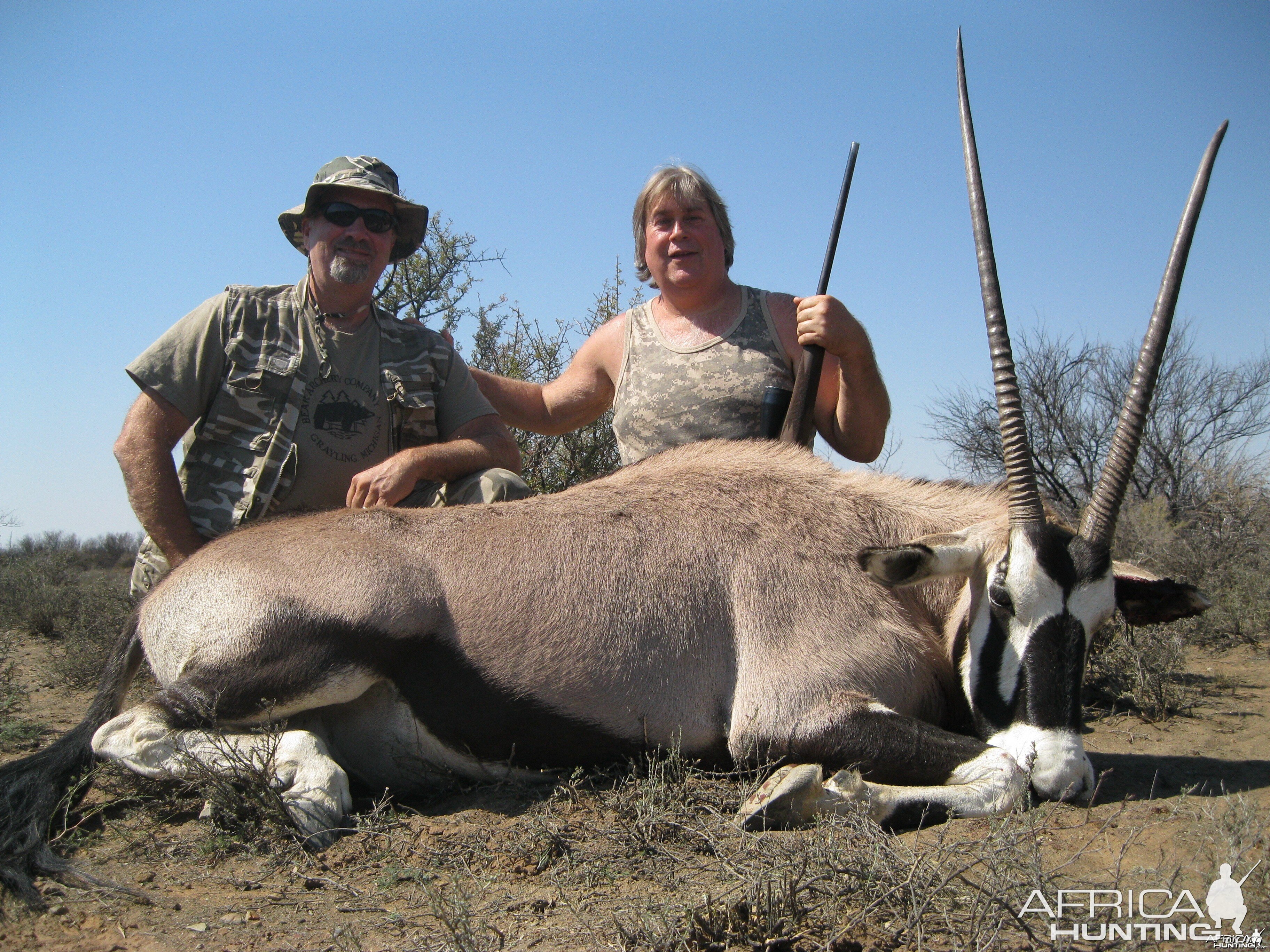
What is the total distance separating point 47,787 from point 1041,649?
3.55 m

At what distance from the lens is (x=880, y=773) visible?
316 centimetres

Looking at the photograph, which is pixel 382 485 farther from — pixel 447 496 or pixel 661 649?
pixel 661 649

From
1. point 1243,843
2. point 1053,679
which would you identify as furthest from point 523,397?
point 1243,843

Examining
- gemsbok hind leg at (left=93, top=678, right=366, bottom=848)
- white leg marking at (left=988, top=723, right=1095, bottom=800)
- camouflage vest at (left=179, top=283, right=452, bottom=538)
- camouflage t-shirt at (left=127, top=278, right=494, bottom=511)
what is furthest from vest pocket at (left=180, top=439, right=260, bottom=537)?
white leg marking at (left=988, top=723, right=1095, bottom=800)

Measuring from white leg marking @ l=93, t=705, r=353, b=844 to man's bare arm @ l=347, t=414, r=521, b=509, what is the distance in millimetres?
1087

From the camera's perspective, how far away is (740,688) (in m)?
3.32

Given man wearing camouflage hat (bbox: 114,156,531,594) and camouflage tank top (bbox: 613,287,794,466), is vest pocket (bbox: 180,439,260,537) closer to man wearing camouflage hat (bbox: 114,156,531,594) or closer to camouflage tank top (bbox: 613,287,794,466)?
man wearing camouflage hat (bbox: 114,156,531,594)

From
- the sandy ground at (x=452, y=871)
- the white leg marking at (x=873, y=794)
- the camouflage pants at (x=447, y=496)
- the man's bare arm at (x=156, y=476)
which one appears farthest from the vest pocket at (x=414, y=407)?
the white leg marking at (x=873, y=794)

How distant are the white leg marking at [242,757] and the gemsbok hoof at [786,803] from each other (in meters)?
1.41

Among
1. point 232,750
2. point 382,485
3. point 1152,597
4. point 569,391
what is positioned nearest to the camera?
point 232,750

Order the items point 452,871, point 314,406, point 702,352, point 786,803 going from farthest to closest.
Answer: point 702,352
point 314,406
point 786,803
point 452,871

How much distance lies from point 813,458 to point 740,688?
1234 mm

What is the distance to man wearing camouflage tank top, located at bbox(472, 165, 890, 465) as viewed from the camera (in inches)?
201

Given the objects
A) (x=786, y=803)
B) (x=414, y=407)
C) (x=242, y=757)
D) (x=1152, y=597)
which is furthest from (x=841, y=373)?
(x=242, y=757)
